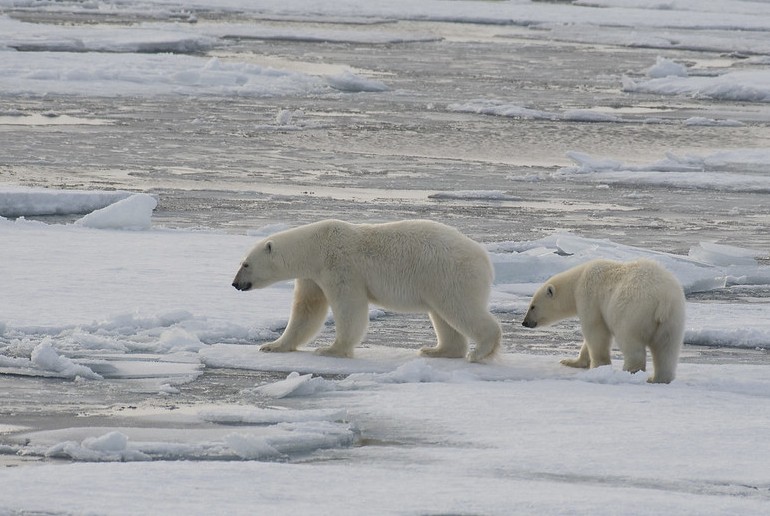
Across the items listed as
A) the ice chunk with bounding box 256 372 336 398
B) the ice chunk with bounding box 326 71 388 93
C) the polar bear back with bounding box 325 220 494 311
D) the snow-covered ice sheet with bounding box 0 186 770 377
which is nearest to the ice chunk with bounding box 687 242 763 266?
the snow-covered ice sheet with bounding box 0 186 770 377

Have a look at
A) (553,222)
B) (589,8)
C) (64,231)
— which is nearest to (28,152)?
(64,231)

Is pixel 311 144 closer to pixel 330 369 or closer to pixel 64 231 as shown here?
pixel 64 231

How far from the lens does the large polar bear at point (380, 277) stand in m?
5.88

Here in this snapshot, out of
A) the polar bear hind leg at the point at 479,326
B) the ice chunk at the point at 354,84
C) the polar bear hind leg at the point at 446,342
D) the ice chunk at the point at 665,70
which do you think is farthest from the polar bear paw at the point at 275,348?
the ice chunk at the point at 665,70

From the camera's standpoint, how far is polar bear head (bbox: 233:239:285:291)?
20.2 feet

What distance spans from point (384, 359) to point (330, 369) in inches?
12.8

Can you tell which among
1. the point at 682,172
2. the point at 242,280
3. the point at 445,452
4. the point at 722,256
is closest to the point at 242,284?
the point at 242,280

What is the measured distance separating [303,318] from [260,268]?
31 cm

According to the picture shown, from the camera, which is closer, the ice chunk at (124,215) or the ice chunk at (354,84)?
the ice chunk at (124,215)

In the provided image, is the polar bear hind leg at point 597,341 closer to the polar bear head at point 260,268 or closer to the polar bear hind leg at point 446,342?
the polar bear hind leg at point 446,342

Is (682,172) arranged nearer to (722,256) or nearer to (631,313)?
(722,256)

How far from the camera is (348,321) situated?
5922mm

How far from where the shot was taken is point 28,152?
13.3 meters

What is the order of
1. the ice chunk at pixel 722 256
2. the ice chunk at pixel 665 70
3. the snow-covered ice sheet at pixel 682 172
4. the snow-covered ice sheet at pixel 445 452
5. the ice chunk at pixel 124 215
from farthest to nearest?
the ice chunk at pixel 665 70
the snow-covered ice sheet at pixel 682 172
the ice chunk at pixel 124 215
the ice chunk at pixel 722 256
the snow-covered ice sheet at pixel 445 452
